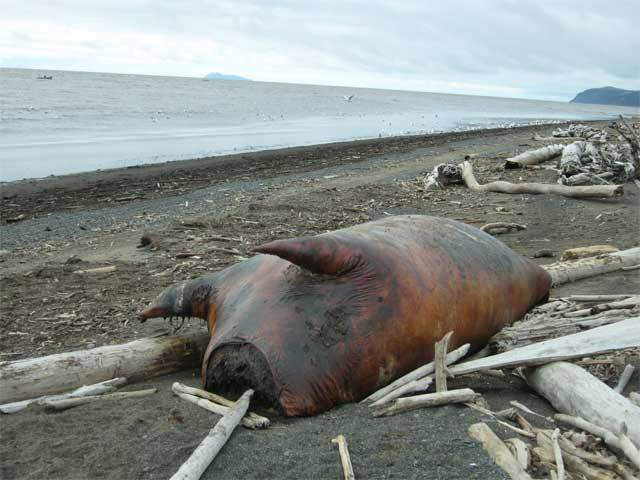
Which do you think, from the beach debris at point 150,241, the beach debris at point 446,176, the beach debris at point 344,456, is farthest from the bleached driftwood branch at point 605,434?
the beach debris at point 446,176

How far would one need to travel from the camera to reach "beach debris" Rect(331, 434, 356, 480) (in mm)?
3004

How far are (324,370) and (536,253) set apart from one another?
4.83m

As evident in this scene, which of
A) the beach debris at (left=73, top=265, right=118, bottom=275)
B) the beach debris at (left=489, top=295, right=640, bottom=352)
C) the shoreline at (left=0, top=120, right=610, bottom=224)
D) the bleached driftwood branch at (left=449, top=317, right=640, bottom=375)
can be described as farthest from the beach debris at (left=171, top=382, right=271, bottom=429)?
the shoreline at (left=0, top=120, right=610, bottom=224)

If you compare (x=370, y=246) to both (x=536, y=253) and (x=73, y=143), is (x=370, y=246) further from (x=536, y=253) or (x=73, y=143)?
(x=73, y=143)

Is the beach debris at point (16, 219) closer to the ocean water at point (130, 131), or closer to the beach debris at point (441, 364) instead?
the ocean water at point (130, 131)

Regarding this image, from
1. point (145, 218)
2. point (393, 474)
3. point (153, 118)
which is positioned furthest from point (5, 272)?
point (153, 118)

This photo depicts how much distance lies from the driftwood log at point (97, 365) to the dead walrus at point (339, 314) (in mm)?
342

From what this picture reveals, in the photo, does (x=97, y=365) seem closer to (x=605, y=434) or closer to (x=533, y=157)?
(x=605, y=434)

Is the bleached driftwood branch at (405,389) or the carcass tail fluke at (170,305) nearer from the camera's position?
the bleached driftwood branch at (405,389)

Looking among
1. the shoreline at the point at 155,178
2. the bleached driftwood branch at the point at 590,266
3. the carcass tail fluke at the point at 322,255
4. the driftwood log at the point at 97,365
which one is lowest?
the shoreline at the point at 155,178

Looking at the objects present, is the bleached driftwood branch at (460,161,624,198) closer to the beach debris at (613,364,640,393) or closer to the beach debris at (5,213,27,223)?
the beach debris at (613,364,640,393)

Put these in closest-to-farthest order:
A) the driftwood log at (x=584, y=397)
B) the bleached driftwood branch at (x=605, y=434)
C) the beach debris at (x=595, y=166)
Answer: the bleached driftwood branch at (x=605, y=434)
the driftwood log at (x=584, y=397)
the beach debris at (x=595, y=166)

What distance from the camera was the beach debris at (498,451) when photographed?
2955 millimetres

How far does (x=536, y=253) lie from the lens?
7.94 meters
